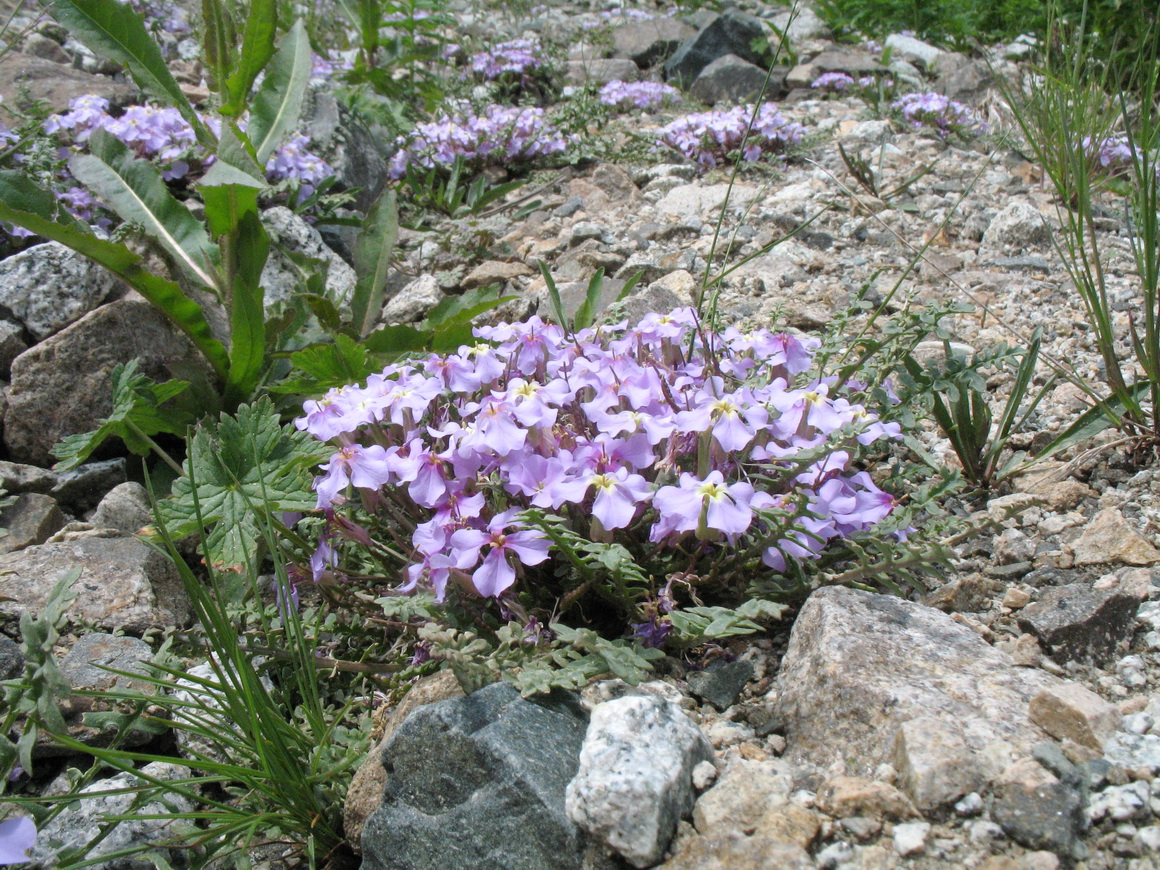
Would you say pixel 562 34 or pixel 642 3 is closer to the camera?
pixel 562 34

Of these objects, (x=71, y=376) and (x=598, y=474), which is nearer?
(x=598, y=474)

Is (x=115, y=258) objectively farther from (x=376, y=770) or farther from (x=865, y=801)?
(x=865, y=801)

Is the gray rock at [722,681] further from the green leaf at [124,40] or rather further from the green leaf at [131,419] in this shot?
the green leaf at [124,40]

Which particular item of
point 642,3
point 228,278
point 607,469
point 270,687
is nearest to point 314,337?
point 228,278

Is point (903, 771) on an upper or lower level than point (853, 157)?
lower

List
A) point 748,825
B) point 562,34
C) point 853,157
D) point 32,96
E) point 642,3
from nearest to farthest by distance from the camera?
point 748,825, point 32,96, point 853,157, point 562,34, point 642,3

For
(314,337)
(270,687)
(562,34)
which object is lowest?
(270,687)

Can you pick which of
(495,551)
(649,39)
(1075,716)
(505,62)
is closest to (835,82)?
(649,39)

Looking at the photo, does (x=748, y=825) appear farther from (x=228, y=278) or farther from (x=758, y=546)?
(x=228, y=278)
